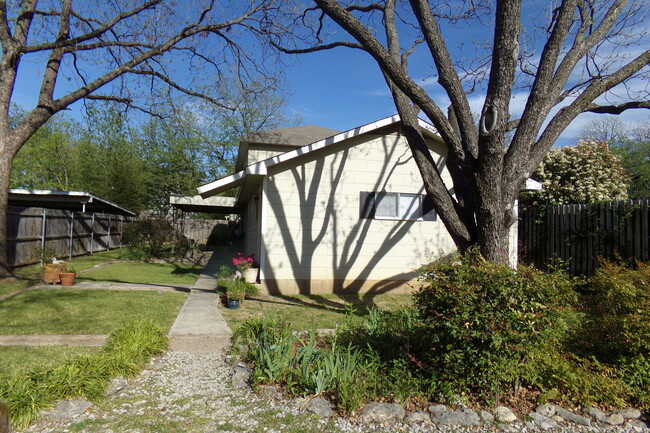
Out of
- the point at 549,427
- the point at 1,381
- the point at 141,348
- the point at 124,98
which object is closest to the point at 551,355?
the point at 549,427

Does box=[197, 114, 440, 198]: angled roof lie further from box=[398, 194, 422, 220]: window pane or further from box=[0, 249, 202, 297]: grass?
box=[0, 249, 202, 297]: grass

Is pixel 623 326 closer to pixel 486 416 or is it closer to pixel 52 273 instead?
pixel 486 416

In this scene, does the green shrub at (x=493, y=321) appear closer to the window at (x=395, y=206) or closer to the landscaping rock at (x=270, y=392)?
the landscaping rock at (x=270, y=392)

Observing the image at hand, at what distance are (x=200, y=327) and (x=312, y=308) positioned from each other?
2.68m

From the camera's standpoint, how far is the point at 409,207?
37.8 ft

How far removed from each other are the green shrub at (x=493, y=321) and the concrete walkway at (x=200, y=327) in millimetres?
3405

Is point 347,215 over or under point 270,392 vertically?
over

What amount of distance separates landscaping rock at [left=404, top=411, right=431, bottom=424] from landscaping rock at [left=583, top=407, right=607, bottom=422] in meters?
1.55

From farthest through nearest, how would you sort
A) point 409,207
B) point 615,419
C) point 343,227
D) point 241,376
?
point 409,207 → point 343,227 → point 241,376 → point 615,419

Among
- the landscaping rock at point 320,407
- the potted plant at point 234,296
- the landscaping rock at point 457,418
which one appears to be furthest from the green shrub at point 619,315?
the potted plant at point 234,296

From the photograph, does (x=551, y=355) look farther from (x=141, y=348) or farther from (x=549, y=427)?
(x=141, y=348)

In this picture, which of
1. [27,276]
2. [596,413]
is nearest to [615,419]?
[596,413]

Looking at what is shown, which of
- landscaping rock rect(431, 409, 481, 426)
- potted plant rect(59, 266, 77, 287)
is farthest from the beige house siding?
landscaping rock rect(431, 409, 481, 426)

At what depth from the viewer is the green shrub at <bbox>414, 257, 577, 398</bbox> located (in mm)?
3916
